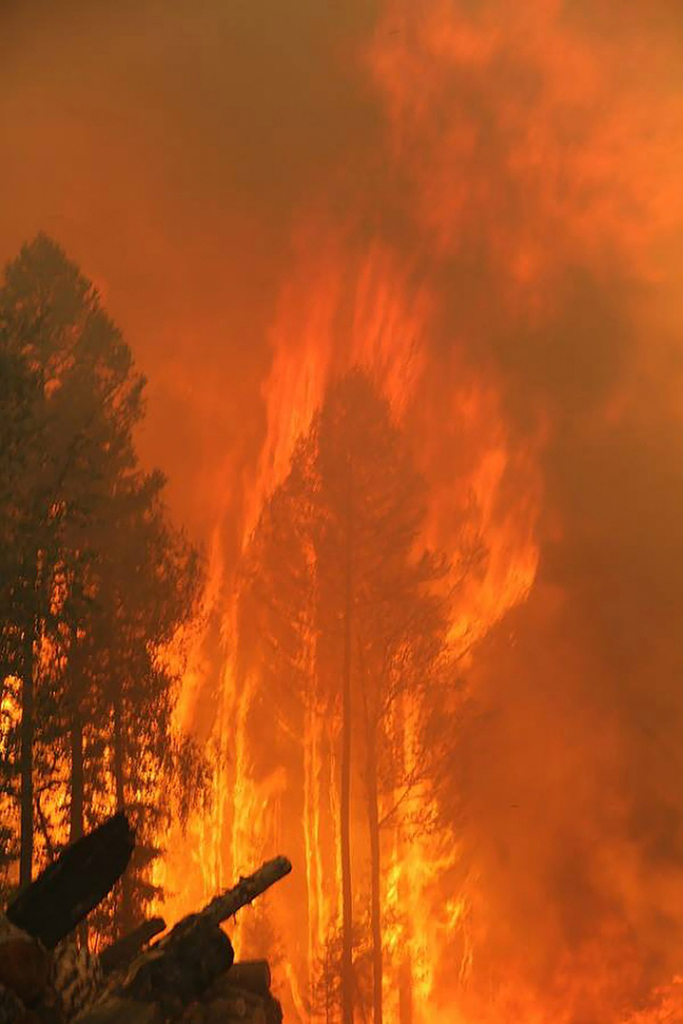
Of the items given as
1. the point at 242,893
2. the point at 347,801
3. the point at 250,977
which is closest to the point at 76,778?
the point at 250,977

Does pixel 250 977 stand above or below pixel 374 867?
below

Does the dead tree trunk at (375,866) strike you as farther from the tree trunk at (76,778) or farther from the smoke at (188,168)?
the tree trunk at (76,778)

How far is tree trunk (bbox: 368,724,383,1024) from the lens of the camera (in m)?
11.5

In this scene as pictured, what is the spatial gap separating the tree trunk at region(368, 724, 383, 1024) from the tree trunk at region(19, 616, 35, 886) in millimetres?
5077

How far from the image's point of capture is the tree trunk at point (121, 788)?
9.06 metres

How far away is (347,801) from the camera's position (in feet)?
38.5

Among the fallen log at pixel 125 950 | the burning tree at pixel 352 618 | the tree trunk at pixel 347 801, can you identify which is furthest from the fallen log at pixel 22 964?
the burning tree at pixel 352 618

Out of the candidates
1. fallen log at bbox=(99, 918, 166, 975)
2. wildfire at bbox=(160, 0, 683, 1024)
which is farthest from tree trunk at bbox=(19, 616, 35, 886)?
wildfire at bbox=(160, 0, 683, 1024)

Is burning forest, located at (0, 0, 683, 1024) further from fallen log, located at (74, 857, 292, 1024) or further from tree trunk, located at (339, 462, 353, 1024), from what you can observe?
fallen log, located at (74, 857, 292, 1024)

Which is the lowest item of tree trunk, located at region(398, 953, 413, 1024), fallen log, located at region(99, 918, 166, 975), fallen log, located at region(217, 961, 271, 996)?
tree trunk, located at region(398, 953, 413, 1024)

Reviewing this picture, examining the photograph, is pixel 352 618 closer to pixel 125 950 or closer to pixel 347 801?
pixel 347 801

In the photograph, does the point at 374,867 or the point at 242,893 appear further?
the point at 374,867

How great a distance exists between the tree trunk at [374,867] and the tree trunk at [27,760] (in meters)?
5.08

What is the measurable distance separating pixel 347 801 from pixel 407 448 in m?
5.03
